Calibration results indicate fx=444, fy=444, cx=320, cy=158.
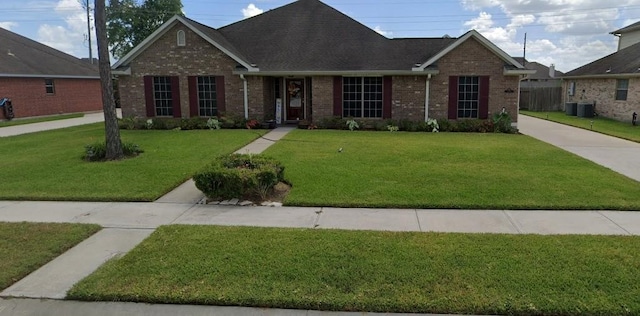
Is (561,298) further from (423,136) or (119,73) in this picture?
(119,73)

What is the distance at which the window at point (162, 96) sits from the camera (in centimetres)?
1938

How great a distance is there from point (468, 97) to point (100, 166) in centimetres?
1404

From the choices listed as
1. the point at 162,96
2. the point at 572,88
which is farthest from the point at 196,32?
the point at 572,88

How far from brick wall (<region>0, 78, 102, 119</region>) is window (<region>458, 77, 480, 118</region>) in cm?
2426

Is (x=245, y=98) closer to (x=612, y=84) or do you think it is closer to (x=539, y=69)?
(x=612, y=84)

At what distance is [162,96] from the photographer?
770 inches

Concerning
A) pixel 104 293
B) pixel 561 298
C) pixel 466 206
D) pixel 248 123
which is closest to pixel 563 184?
pixel 466 206

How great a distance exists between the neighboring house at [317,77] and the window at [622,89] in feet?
30.7

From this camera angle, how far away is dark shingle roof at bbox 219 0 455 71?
1909 cm

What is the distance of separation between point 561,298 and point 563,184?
5.20m

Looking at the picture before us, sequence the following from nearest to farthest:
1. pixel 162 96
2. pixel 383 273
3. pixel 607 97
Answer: pixel 383 273
pixel 162 96
pixel 607 97

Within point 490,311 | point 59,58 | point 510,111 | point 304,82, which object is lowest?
point 490,311

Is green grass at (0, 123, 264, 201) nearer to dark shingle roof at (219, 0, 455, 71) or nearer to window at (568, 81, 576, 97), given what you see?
dark shingle roof at (219, 0, 455, 71)

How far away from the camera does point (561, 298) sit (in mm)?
3994
